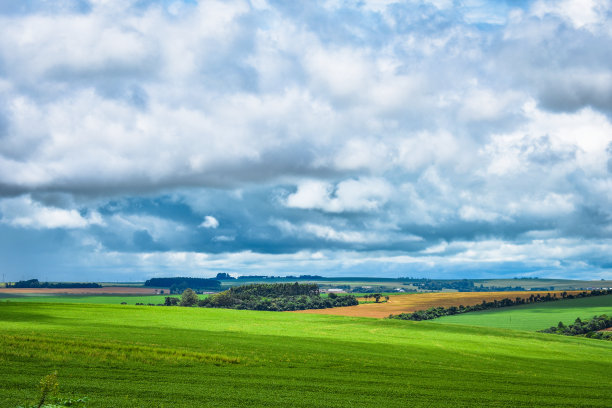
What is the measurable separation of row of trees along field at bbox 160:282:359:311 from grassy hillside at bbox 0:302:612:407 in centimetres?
7939

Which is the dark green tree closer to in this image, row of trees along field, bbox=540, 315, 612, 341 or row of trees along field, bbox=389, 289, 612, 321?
row of trees along field, bbox=389, 289, 612, 321

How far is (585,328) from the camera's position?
301 ft

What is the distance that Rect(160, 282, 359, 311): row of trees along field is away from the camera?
140750 mm

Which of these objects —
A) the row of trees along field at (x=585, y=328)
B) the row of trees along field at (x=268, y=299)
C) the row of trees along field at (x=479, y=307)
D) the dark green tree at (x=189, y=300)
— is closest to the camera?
the row of trees along field at (x=585, y=328)

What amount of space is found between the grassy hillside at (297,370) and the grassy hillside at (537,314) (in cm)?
3723

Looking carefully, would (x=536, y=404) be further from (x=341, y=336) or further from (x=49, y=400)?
(x=341, y=336)

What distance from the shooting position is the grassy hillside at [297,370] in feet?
85.3

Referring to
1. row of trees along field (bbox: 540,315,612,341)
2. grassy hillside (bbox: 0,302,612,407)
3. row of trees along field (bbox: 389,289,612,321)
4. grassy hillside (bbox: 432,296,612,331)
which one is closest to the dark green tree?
row of trees along field (bbox: 389,289,612,321)

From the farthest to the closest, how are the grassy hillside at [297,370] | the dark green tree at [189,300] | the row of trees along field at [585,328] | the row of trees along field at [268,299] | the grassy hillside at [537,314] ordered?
the dark green tree at [189,300]
the row of trees along field at [268,299]
the grassy hillside at [537,314]
the row of trees along field at [585,328]
the grassy hillside at [297,370]

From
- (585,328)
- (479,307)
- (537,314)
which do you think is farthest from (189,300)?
(585,328)

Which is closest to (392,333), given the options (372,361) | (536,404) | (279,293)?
(372,361)

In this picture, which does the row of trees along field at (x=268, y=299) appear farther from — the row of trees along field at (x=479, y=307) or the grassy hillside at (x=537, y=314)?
the grassy hillside at (x=537, y=314)

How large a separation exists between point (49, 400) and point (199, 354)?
56.3 feet

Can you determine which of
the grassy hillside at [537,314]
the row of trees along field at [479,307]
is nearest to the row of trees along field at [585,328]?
the grassy hillside at [537,314]
